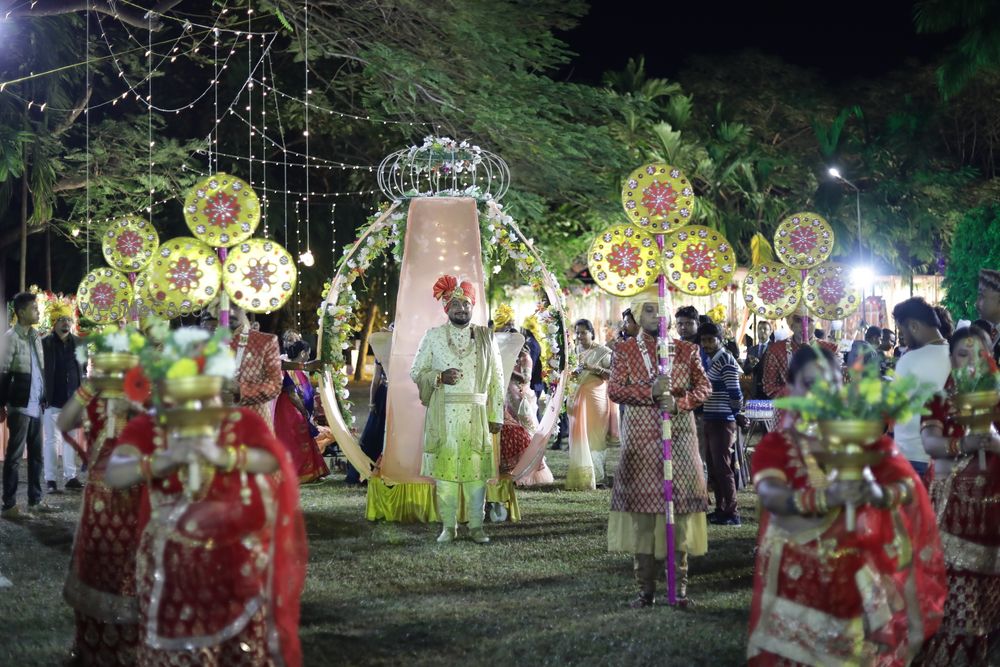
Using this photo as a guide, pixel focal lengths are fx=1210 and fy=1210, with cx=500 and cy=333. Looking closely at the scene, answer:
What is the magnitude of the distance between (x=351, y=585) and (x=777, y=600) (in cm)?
426

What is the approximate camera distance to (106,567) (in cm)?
572

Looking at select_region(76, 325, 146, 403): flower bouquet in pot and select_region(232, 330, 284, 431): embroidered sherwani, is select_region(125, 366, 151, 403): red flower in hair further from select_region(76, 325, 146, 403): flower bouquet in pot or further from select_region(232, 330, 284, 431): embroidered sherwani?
select_region(232, 330, 284, 431): embroidered sherwani

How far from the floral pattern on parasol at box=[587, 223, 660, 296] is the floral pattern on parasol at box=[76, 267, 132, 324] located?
551 cm

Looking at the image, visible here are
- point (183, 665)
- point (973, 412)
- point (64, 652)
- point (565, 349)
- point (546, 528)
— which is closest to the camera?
point (183, 665)

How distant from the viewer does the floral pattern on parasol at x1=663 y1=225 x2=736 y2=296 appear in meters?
7.87

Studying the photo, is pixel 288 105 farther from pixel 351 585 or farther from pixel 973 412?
pixel 973 412

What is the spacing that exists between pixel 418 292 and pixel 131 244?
2758 millimetres

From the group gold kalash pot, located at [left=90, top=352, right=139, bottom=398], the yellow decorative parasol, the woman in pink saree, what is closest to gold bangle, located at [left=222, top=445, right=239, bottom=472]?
gold kalash pot, located at [left=90, top=352, right=139, bottom=398]

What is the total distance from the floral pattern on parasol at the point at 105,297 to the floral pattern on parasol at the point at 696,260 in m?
5.92

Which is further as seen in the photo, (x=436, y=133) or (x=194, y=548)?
(x=436, y=133)

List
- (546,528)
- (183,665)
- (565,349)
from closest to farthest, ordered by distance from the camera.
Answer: (183,665) < (546,528) < (565,349)

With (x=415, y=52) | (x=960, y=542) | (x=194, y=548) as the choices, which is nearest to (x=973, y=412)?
(x=960, y=542)

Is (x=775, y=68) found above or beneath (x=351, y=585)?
above

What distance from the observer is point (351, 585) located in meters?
8.31
